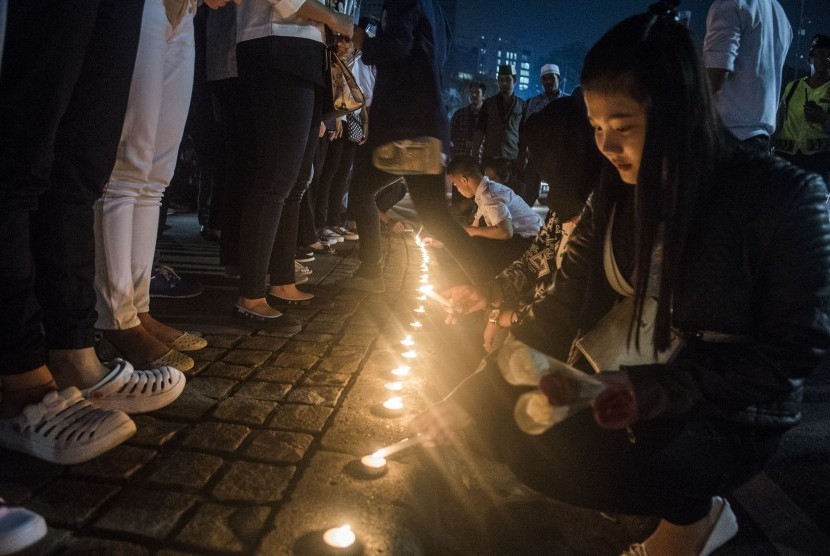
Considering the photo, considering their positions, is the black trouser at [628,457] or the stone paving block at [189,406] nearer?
the black trouser at [628,457]

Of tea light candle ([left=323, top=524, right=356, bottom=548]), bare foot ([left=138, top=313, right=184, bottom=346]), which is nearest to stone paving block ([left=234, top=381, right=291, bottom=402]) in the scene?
bare foot ([left=138, top=313, right=184, bottom=346])

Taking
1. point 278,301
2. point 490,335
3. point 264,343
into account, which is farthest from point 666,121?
point 278,301

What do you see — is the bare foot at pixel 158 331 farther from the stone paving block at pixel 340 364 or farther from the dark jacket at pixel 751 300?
the dark jacket at pixel 751 300

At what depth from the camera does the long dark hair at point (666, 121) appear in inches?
61.4

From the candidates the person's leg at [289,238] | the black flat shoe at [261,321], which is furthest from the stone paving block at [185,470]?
the person's leg at [289,238]

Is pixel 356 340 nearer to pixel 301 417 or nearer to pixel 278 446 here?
pixel 301 417

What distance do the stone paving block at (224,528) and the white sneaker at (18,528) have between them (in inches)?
13.7

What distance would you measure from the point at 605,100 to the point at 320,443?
1.56 meters

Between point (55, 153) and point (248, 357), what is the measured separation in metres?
1.40

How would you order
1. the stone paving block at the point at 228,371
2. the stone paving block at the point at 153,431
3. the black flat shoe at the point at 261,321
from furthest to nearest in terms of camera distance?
the black flat shoe at the point at 261,321 < the stone paving block at the point at 228,371 < the stone paving block at the point at 153,431

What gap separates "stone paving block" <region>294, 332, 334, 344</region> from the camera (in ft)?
11.6

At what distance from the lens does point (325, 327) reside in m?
3.85

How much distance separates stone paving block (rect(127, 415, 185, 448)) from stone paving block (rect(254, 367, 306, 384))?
597mm

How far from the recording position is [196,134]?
20.0 ft
